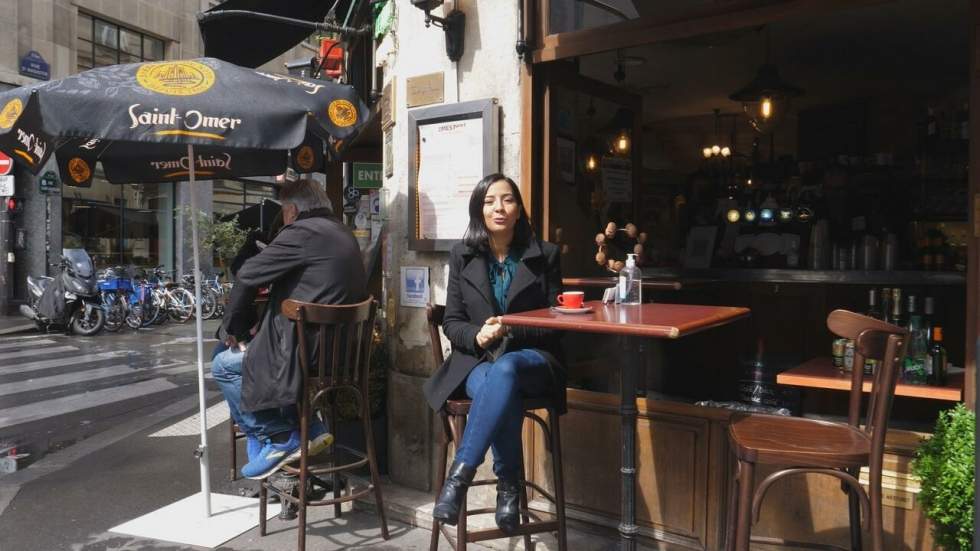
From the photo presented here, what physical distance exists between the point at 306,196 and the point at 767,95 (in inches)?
175

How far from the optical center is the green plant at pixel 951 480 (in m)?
2.36

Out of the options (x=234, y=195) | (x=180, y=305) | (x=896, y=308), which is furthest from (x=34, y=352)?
(x=234, y=195)

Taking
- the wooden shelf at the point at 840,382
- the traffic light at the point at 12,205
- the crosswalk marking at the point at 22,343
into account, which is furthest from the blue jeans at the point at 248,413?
the traffic light at the point at 12,205

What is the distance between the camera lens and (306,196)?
4012 mm

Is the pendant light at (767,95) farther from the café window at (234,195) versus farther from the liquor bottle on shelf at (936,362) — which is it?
the café window at (234,195)

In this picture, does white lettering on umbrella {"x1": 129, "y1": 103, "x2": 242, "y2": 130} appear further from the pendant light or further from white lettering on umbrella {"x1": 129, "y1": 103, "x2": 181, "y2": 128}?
the pendant light

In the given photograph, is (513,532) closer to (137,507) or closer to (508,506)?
(508,506)

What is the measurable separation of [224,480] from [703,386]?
3276 mm

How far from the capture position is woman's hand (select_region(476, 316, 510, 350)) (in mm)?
2908

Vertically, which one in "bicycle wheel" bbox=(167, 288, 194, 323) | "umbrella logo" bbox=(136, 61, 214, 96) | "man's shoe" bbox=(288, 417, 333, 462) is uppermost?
"umbrella logo" bbox=(136, 61, 214, 96)

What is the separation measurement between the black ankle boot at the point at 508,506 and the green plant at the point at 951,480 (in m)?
1.52

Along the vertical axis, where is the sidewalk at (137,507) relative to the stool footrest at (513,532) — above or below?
below

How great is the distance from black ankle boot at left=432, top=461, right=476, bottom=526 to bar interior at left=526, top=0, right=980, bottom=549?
2.50 feet

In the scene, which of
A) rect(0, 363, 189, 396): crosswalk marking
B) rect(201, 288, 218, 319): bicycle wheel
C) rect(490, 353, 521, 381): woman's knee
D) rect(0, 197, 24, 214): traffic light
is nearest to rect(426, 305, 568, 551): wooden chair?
rect(490, 353, 521, 381): woman's knee
